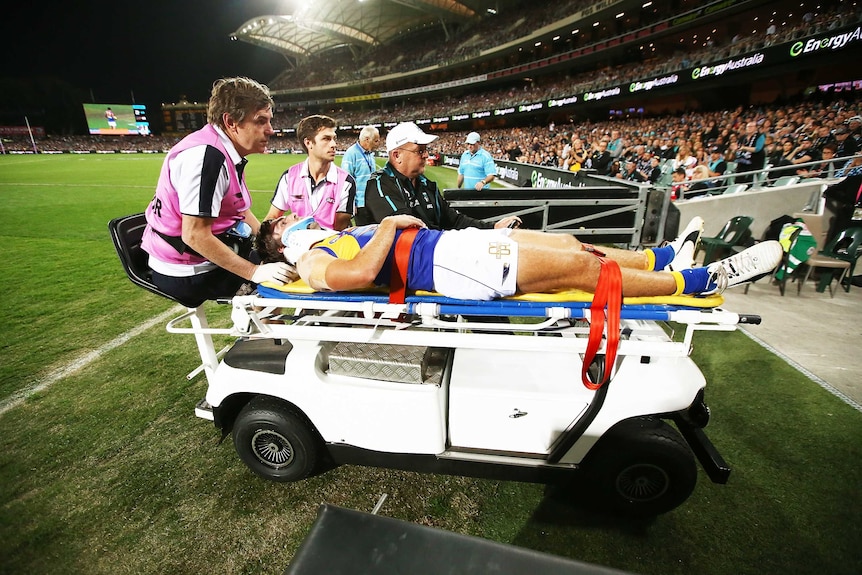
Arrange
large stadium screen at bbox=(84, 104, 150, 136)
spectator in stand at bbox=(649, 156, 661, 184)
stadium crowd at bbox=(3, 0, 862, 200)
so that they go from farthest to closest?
large stadium screen at bbox=(84, 104, 150, 136), spectator in stand at bbox=(649, 156, 661, 184), stadium crowd at bbox=(3, 0, 862, 200)

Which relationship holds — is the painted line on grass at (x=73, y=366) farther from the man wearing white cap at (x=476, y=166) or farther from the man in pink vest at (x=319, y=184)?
the man wearing white cap at (x=476, y=166)

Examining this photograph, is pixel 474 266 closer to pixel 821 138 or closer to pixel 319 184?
pixel 319 184

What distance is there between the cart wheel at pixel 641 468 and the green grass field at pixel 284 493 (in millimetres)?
160

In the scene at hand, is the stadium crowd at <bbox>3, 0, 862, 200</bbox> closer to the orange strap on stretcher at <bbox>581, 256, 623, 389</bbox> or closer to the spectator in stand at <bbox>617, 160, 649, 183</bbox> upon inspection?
the spectator in stand at <bbox>617, 160, 649, 183</bbox>

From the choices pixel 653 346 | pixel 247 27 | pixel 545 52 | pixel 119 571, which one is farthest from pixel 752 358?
pixel 247 27

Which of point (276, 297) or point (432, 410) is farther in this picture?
point (276, 297)

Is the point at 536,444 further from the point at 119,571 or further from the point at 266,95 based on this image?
the point at 266,95

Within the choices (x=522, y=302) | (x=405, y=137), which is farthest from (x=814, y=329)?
(x=405, y=137)

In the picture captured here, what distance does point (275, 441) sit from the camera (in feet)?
8.31

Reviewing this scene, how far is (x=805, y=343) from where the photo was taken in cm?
404

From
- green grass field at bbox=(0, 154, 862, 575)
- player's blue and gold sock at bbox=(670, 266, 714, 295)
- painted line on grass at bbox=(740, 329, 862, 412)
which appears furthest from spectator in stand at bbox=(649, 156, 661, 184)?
player's blue and gold sock at bbox=(670, 266, 714, 295)

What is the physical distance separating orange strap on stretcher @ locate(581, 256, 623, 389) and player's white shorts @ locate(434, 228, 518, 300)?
51 centimetres

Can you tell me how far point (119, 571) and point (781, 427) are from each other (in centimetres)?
439

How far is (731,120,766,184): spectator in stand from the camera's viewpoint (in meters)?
9.67
